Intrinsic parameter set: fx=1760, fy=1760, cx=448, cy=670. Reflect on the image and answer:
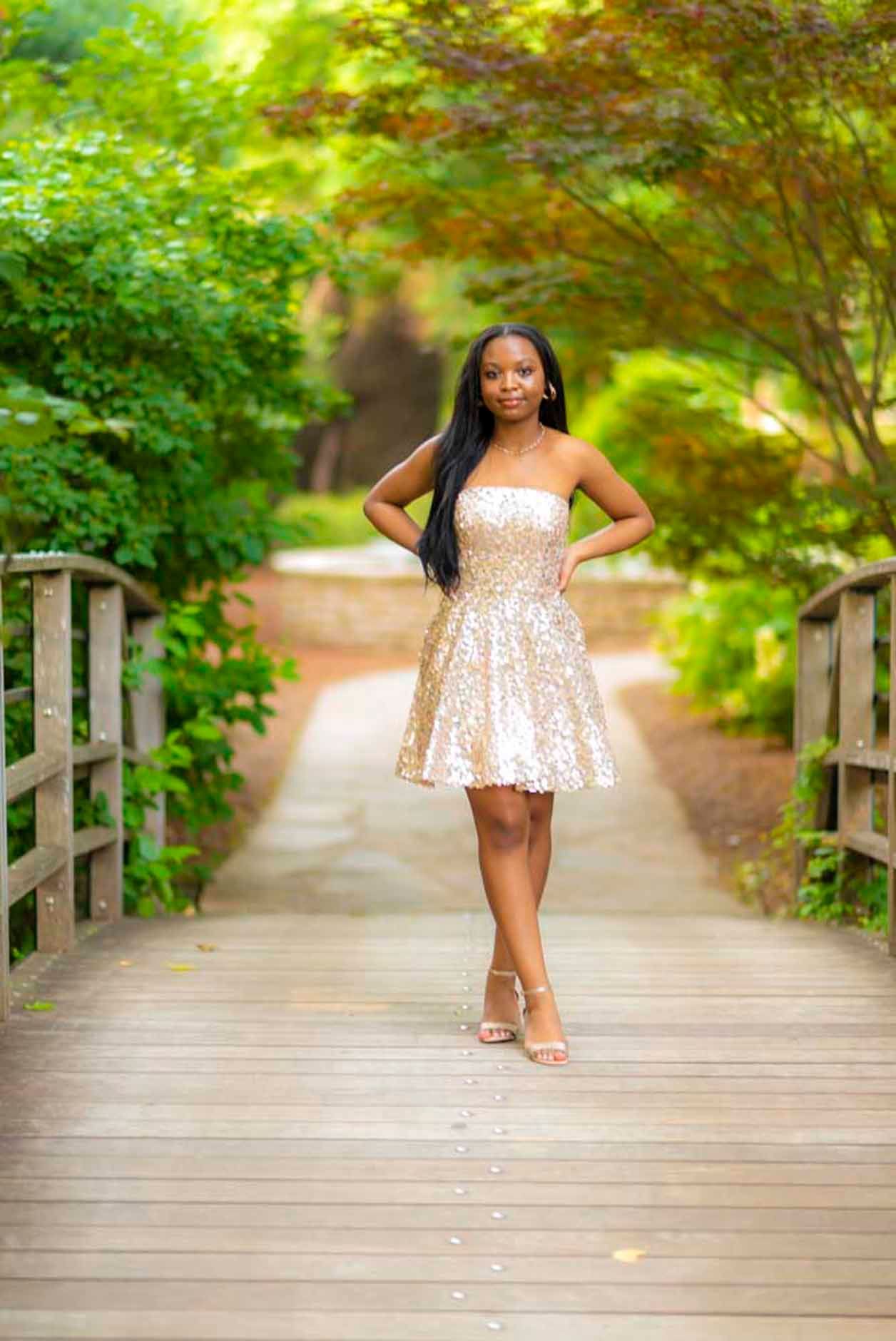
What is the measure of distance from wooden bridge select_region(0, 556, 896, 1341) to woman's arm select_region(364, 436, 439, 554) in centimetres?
96

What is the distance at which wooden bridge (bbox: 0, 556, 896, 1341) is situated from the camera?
2592 millimetres

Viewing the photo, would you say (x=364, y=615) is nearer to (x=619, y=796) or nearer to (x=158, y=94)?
(x=619, y=796)

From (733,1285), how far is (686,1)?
4.33m

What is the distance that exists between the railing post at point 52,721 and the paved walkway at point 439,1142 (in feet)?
0.41

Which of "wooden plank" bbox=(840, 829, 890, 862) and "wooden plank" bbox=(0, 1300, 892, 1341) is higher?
"wooden plank" bbox=(840, 829, 890, 862)

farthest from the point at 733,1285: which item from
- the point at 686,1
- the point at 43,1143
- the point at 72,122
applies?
the point at 72,122

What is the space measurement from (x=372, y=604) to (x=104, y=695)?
505 inches

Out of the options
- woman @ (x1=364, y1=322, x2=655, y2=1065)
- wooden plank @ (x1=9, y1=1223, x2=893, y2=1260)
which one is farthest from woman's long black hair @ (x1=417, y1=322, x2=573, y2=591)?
wooden plank @ (x1=9, y1=1223, x2=893, y2=1260)

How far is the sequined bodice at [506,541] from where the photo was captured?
3.86 metres

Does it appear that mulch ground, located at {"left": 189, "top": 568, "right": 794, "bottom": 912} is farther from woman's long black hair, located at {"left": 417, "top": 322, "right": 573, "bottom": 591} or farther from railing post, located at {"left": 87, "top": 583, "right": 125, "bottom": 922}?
woman's long black hair, located at {"left": 417, "top": 322, "right": 573, "bottom": 591}

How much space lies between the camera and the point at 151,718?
6445 millimetres

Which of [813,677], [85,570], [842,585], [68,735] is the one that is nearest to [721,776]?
[813,677]

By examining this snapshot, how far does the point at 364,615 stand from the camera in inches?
730

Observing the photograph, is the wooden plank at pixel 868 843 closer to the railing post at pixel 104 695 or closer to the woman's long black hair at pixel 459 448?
the woman's long black hair at pixel 459 448
